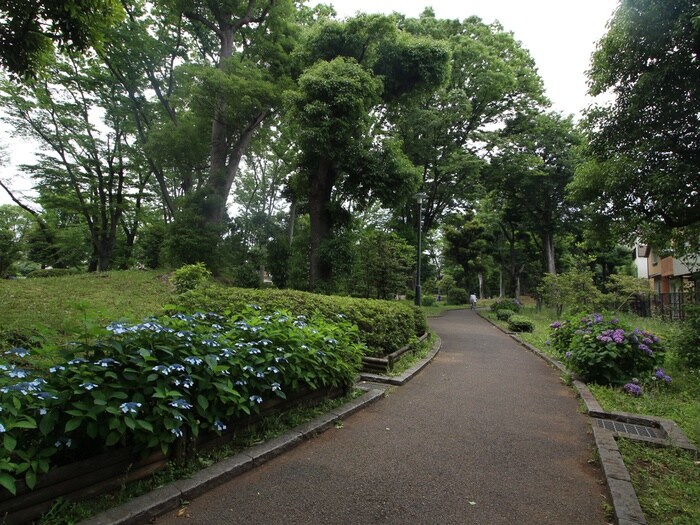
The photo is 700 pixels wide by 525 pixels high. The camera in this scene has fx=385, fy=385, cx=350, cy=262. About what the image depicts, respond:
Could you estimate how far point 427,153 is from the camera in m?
18.6

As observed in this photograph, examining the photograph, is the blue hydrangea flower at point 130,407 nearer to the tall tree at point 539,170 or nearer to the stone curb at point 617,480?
the stone curb at point 617,480

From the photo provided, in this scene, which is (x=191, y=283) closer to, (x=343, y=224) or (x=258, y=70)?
(x=343, y=224)

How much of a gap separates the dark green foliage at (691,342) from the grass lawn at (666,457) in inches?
10.1

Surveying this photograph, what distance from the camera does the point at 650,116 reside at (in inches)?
260

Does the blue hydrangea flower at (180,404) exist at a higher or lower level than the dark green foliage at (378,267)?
lower

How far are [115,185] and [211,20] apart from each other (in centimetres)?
1075

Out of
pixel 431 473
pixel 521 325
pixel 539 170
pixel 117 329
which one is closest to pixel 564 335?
pixel 431 473

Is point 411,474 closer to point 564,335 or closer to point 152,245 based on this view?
point 564,335

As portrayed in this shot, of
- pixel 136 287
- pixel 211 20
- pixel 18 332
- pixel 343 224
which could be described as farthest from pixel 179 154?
pixel 18 332

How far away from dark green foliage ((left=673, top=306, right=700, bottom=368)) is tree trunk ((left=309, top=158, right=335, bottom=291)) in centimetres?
856

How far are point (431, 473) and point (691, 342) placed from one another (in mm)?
6085

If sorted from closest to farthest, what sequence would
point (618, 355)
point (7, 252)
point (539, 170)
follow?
point (618, 355) → point (539, 170) → point (7, 252)

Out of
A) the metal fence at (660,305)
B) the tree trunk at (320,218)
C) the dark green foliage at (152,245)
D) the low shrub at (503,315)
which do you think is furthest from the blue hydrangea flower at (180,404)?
the dark green foliage at (152,245)

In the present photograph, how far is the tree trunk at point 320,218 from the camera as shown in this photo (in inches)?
482
